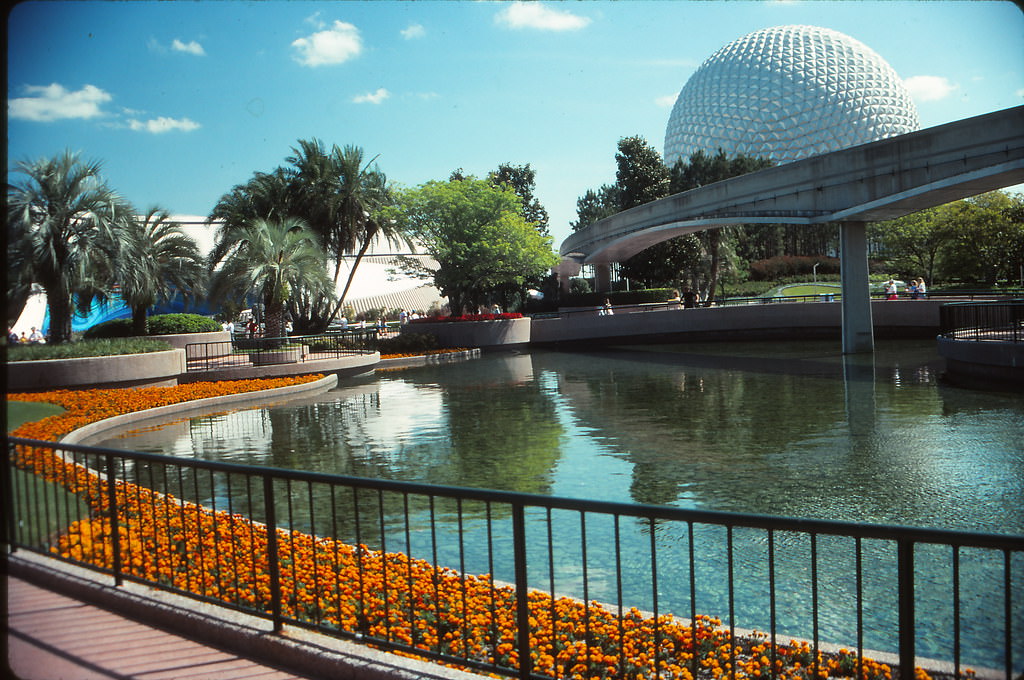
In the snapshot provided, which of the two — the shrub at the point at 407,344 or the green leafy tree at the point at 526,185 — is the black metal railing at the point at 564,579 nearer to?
the shrub at the point at 407,344

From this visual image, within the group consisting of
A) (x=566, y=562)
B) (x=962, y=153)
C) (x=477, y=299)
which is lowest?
(x=566, y=562)

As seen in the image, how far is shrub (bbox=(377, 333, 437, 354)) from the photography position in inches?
1351

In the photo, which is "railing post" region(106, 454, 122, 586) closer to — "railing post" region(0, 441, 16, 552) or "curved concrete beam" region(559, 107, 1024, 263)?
"railing post" region(0, 441, 16, 552)

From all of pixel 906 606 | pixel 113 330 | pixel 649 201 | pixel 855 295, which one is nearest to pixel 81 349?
pixel 113 330

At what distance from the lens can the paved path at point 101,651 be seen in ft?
14.5

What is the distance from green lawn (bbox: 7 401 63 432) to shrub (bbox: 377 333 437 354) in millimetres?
17136

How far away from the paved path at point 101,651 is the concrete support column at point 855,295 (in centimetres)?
2649

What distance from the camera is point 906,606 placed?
3.19 metres

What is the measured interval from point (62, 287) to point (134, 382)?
4409 millimetres

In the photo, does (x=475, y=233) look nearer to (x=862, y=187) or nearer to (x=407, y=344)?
(x=407, y=344)

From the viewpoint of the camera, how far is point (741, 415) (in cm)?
1563

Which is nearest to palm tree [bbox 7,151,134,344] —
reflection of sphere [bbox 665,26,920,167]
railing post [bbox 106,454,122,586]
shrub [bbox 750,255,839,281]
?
railing post [bbox 106,454,122,586]

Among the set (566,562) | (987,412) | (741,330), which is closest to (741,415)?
(987,412)

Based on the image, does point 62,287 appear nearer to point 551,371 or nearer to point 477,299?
→ point 551,371
